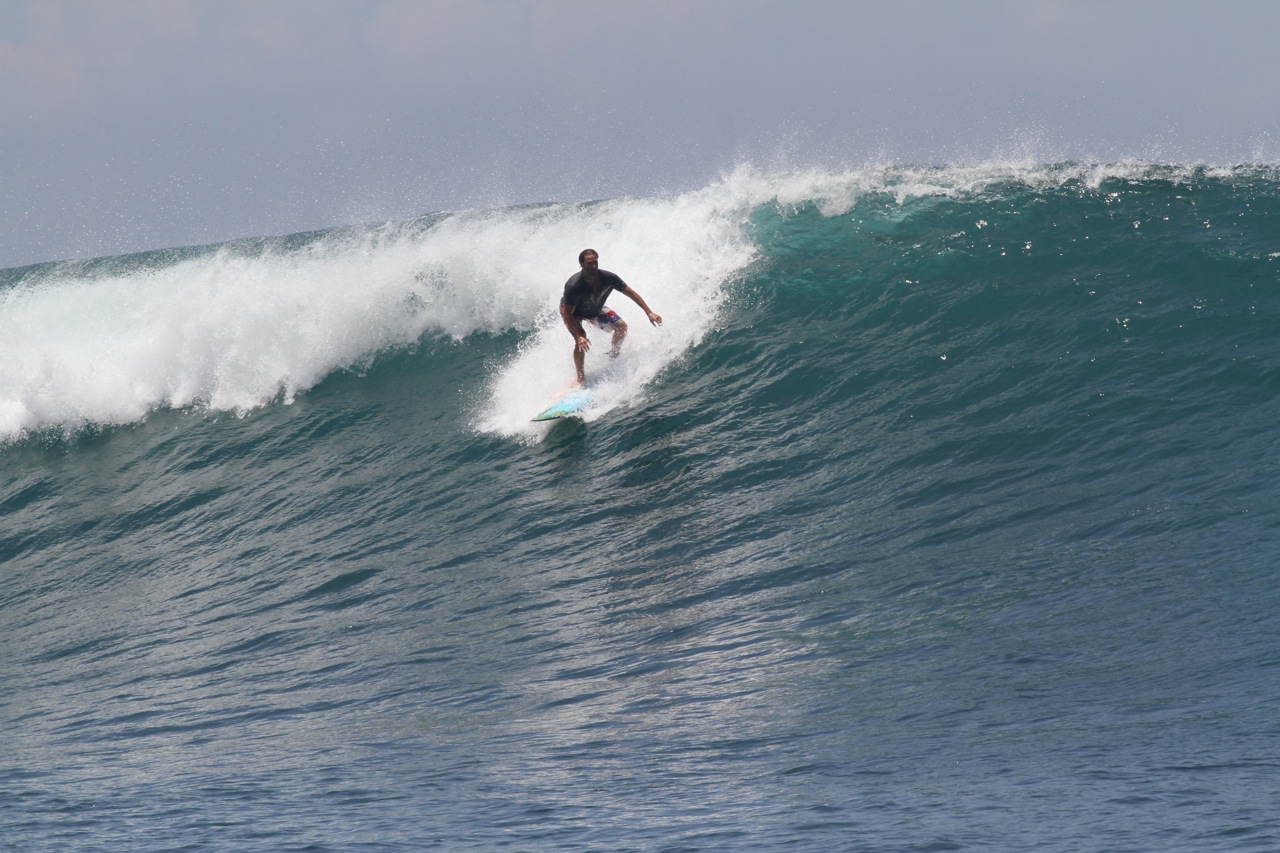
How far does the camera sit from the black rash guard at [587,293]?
1216cm

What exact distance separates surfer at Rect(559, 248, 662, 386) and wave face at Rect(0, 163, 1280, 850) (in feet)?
1.64

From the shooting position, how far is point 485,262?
15625mm

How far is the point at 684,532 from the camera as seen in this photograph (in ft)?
30.3

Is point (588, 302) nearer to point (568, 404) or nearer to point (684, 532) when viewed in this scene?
point (568, 404)

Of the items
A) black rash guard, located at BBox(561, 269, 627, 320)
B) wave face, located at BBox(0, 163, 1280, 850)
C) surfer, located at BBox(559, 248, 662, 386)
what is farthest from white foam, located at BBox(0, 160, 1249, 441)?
black rash guard, located at BBox(561, 269, 627, 320)

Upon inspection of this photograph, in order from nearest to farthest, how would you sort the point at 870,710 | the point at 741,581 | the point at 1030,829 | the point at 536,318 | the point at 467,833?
the point at 1030,829
the point at 467,833
the point at 870,710
the point at 741,581
the point at 536,318

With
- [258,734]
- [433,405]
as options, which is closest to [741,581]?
[258,734]

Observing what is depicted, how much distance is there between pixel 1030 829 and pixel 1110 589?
2.99 metres

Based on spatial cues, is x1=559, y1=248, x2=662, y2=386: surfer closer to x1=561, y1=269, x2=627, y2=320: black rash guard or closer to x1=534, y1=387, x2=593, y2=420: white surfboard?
x1=561, y1=269, x2=627, y2=320: black rash guard

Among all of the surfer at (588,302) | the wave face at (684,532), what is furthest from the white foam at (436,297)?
the surfer at (588,302)

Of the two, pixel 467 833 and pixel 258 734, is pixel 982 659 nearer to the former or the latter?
pixel 467 833

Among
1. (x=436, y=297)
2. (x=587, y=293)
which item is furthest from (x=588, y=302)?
(x=436, y=297)

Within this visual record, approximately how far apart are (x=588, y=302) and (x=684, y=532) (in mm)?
3944

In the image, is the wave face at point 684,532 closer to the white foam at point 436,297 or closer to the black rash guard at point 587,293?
the white foam at point 436,297
